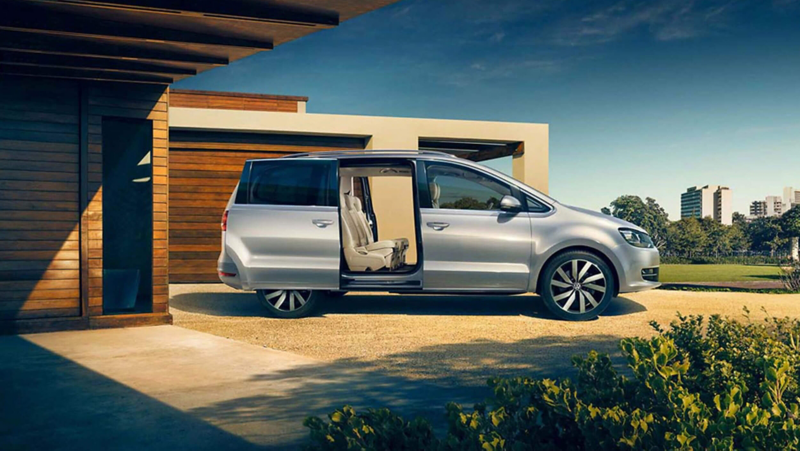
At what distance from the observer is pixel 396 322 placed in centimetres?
760


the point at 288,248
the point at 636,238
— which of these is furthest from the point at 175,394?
the point at 636,238

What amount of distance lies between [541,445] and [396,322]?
5306mm

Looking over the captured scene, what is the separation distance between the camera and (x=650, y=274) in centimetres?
785

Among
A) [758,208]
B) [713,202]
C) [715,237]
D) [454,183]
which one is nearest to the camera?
[454,183]

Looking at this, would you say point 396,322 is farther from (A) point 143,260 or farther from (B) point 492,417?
(B) point 492,417

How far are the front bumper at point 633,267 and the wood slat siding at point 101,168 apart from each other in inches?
200

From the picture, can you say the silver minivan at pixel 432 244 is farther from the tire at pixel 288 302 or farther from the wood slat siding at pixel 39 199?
the wood slat siding at pixel 39 199

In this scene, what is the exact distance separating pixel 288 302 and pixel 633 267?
13.1ft

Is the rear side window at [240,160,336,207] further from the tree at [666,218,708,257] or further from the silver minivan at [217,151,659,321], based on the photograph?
the tree at [666,218,708,257]

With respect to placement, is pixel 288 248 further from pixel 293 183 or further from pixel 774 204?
pixel 774 204

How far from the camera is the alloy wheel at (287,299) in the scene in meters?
7.90

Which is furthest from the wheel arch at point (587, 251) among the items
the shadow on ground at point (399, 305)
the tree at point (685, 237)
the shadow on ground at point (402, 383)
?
the tree at point (685, 237)

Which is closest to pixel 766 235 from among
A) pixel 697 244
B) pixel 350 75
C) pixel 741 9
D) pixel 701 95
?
pixel 697 244

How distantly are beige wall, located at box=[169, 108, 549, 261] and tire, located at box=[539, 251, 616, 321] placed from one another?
507cm
